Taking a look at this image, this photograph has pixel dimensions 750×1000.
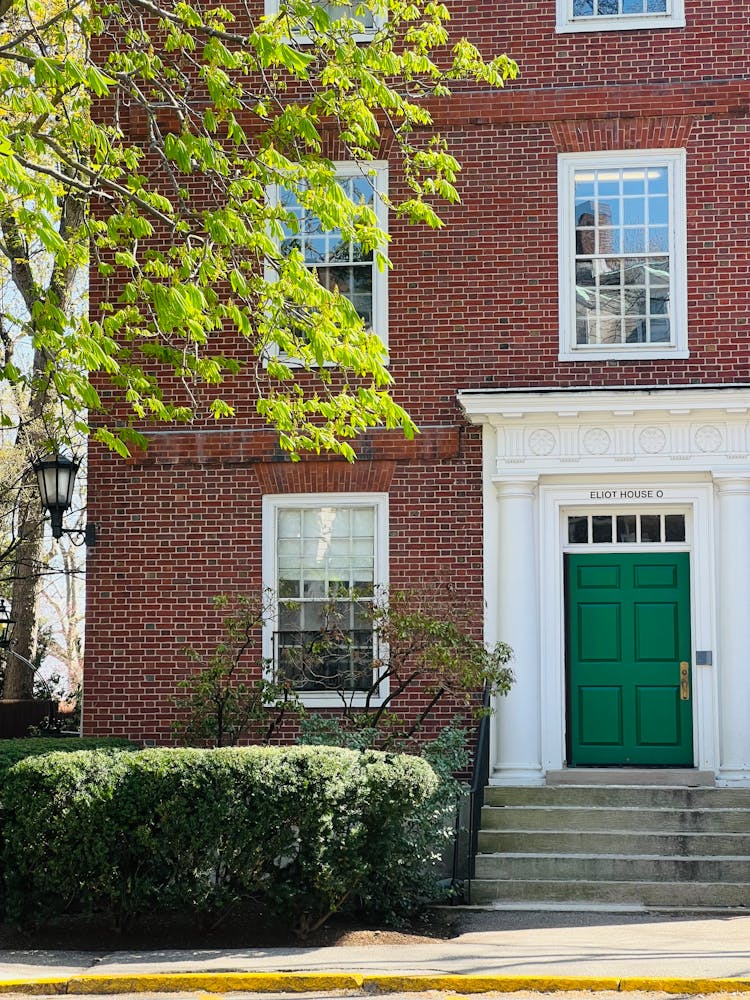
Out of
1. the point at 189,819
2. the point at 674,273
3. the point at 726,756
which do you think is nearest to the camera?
the point at 189,819

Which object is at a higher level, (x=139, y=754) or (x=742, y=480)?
(x=742, y=480)

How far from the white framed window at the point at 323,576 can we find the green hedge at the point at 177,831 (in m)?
3.66

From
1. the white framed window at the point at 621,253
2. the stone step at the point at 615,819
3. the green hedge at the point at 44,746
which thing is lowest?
the stone step at the point at 615,819

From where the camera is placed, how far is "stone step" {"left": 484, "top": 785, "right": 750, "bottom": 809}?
1269 centimetres

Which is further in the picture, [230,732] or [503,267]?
[503,267]

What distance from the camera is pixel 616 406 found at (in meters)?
13.3

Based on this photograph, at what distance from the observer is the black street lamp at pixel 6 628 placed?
20406mm

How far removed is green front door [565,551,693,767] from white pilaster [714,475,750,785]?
44 cm

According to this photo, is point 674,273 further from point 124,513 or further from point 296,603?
point 124,513

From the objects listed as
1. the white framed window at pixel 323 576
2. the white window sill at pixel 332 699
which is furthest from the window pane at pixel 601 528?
the white window sill at pixel 332 699

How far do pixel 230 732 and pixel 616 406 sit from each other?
15.8ft

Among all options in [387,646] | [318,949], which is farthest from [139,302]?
[318,949]

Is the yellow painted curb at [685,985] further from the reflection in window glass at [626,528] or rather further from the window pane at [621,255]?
the window pane at [621,255]

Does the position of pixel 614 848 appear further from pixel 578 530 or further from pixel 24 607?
pixel 24 607
